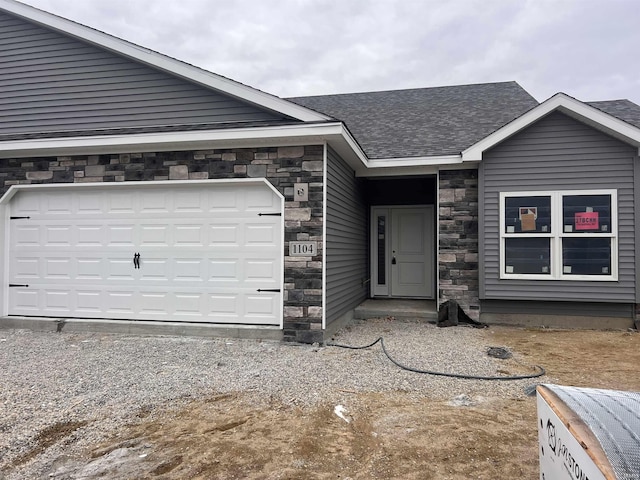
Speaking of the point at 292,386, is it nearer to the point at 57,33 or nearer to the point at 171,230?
the point at 171,230

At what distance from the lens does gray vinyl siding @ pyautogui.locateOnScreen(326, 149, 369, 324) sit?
612 centimetres

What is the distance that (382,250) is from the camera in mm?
9406

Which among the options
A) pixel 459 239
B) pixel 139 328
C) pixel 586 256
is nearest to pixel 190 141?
pixel 139 328

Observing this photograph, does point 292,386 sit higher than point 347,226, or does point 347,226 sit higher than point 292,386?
point 347,226

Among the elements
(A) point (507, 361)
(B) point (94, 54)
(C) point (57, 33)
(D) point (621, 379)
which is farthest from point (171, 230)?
(D) point (621, 379)

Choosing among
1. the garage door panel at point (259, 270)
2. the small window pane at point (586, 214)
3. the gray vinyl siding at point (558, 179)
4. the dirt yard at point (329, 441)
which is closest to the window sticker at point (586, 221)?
the small window pane at point (586, 214)

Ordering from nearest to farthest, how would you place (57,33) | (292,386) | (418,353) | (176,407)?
(176,407)
(292,386)
(418,353)
(57,33)

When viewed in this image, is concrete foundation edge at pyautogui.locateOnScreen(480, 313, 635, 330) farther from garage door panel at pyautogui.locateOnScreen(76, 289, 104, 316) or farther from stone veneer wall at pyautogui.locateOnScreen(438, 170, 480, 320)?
garage door panel at pyautogui.locateOnScreen(76, 289, 104, 316)

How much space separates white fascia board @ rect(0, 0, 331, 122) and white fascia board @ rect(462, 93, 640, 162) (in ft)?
9.40

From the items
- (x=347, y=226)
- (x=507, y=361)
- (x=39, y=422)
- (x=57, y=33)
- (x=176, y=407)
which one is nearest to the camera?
(x=39, y=422)

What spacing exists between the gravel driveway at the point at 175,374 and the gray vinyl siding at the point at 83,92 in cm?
318

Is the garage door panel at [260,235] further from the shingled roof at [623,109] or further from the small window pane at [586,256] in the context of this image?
the shingled roof at [623,109]

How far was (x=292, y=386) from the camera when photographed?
4043 millimetres

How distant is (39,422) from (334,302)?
3.86 metres
